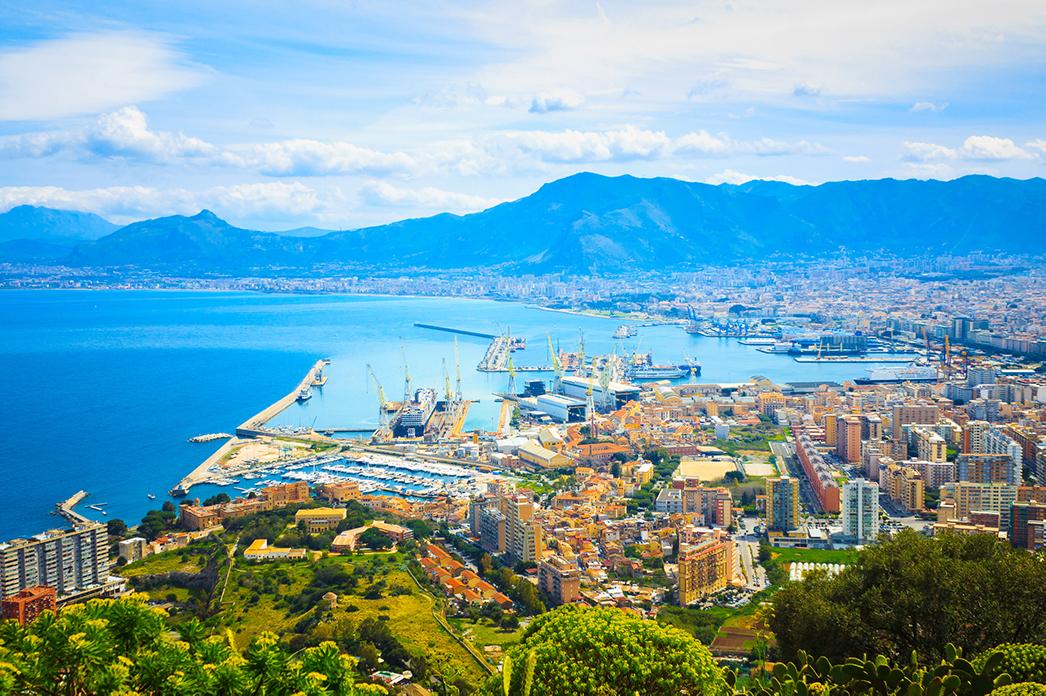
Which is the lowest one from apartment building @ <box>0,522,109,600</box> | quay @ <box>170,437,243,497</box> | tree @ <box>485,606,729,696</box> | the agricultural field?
quay @ <box>170,437,243,497</box>

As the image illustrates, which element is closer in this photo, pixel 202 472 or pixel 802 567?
pixel 802 567

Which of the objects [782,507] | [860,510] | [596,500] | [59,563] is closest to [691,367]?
[596,500]

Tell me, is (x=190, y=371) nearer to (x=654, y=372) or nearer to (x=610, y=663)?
(x=654, y=372)

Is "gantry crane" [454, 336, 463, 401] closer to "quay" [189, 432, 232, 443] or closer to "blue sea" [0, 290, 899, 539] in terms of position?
"blue sea" [0, 290, 899, 539]

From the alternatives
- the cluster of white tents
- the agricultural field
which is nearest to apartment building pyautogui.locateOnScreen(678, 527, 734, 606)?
the cluster of white tents

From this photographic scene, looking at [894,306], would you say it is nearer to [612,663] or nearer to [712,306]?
[712,306]

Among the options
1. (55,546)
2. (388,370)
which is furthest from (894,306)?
(55,546)
